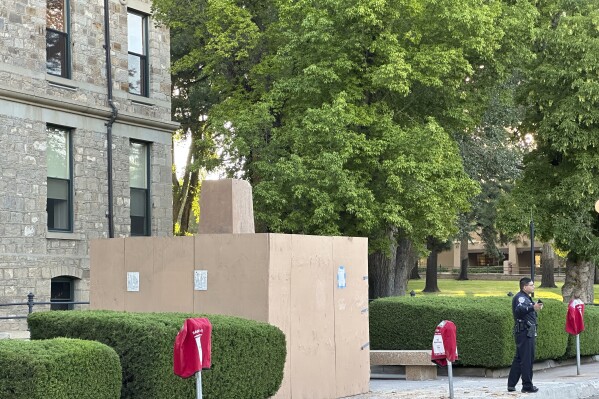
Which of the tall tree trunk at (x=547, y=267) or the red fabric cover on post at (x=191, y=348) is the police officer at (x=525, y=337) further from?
the tall tree trunk at (x=547, y=267)

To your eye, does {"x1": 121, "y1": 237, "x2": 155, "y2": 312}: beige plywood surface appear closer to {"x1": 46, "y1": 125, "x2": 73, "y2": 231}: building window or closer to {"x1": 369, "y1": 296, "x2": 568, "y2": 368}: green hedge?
{"x1": 369, "y1": 296, "x2": 568, "y2": 368}: green hedge

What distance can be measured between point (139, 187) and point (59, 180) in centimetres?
323

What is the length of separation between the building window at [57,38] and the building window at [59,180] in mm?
1450

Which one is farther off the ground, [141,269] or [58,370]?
[141,269]

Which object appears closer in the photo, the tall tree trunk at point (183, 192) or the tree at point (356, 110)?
the tree at point (356, 110)

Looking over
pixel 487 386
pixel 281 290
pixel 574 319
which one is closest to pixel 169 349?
pixel 281 290

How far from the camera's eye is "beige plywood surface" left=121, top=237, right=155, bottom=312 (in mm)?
15391

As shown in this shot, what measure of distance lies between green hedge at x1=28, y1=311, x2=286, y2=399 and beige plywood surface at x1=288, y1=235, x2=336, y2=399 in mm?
1291

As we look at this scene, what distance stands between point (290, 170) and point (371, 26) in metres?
4.60

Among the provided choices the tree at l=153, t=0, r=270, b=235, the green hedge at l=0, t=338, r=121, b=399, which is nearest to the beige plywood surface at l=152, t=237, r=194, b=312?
the green hedge at l=0, t=338, r=121, b=399

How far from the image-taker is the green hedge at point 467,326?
20.0 meters

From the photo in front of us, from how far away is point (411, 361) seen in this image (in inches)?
762

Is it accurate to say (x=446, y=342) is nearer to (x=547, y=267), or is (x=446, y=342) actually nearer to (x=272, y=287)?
(x=272, y=287)

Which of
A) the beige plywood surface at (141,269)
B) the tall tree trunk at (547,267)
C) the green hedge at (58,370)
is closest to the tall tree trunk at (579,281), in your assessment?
the beige plywood surface at (141,269)
